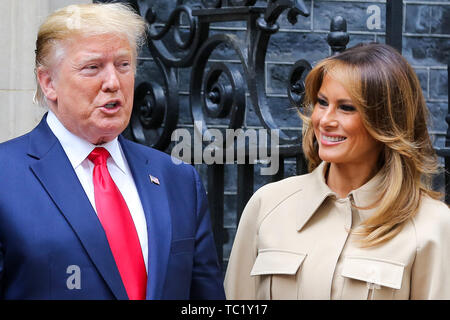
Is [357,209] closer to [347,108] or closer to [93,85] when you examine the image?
[347,108]

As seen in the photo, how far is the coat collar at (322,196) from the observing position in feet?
11.4

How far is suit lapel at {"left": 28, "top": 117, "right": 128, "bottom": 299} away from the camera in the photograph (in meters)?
2.99

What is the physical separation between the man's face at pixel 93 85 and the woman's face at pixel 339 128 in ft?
2.34

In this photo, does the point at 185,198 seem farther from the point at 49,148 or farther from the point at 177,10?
the point at 177,10

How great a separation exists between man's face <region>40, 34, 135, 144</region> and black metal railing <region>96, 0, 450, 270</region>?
1122 millimetres

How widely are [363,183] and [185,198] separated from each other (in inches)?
25.9

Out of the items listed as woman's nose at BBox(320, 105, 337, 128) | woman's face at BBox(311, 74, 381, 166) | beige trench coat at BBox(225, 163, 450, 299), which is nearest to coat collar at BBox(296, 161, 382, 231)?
beige trench coat at BBox(225, 163, 450, 299)

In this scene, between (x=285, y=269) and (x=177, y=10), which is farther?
(x=177, y=10)

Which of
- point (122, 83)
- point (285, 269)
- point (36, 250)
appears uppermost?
point (122, 83)

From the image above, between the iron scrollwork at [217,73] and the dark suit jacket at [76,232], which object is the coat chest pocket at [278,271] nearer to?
the dark suit jacket at [76,232]

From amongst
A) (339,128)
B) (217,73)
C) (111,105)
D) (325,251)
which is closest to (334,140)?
(339,128)

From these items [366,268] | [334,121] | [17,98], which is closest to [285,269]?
[366,268]

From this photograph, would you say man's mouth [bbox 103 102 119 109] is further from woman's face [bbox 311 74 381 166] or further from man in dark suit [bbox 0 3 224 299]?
woman's face [bbox 311 74 381 166]

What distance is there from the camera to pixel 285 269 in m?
3.40
